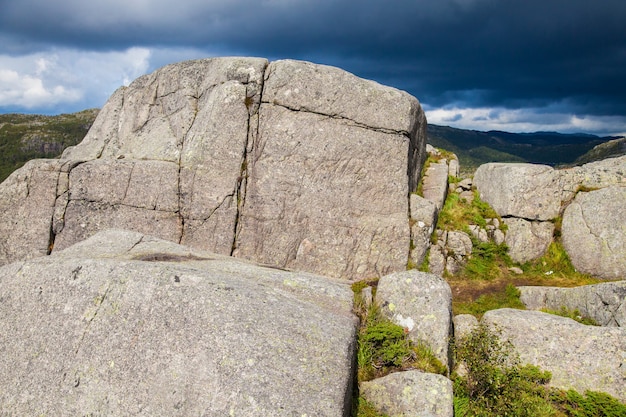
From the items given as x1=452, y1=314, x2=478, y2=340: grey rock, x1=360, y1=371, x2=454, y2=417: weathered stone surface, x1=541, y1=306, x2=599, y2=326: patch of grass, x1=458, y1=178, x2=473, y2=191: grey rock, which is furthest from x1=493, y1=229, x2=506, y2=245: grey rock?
x1=360, y1=371, x2=454, y2=417: weathered stone surface

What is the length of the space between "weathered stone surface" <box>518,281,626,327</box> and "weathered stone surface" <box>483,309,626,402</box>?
2.97 meters

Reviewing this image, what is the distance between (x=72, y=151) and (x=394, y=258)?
65.8 feet

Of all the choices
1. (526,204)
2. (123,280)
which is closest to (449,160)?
(526,204)

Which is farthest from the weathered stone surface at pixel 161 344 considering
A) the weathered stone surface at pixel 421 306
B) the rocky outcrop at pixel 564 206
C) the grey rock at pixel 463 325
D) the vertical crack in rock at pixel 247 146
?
the rocky outcrop at pixel 564 206

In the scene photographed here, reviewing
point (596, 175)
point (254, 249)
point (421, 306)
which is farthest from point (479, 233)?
point (254, 249)

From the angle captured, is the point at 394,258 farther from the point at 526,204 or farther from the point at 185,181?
the point at 185,181

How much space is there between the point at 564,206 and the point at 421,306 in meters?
13.6

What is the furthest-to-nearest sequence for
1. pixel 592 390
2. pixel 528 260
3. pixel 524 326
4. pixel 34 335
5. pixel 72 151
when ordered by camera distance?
pixel 72 151 → pixel 528 260 → pixel 524 326 → pixel 592 390 → pixel 34 335

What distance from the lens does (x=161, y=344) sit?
10008mm

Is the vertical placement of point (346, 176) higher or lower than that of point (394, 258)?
higher

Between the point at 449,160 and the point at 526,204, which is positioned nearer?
the point at 526,204

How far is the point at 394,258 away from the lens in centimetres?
2147

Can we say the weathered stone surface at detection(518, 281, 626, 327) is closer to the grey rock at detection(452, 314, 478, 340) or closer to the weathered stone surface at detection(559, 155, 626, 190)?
the grey rock at detection(452, 314, 478, 340)

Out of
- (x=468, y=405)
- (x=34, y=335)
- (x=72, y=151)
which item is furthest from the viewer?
(x=72, y=151)
